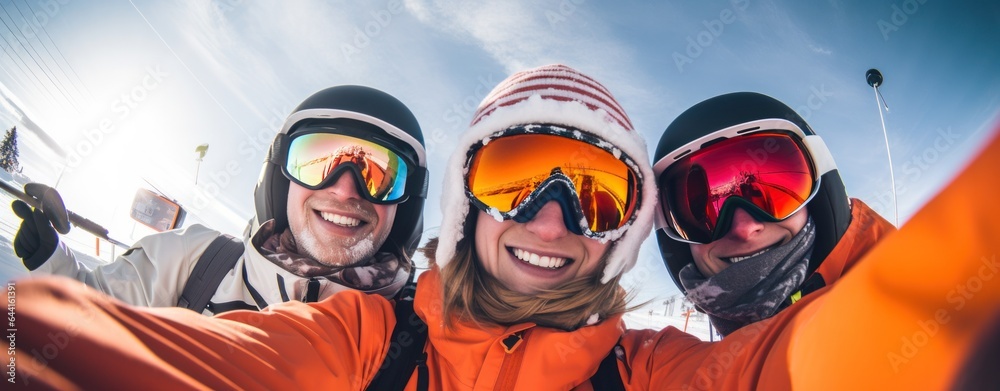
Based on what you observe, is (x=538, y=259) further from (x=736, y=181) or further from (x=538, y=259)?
(x=736, y=181)

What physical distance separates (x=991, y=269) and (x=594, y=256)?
4.76 feet

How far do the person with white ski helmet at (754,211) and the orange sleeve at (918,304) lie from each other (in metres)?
1.35

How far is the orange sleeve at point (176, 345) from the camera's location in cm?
48

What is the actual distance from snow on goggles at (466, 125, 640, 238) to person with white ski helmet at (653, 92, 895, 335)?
19.1 inches

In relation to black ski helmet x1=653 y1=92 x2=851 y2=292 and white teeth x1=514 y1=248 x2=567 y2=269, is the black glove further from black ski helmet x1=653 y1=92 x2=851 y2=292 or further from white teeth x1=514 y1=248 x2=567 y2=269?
black ski helmet x1=653 y1=92 x2=851 y2=292

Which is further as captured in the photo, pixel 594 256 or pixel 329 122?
pixel 329 122

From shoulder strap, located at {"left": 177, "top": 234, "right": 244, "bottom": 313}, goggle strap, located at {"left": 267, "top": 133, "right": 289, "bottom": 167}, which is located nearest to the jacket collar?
goggle strap, located at {"left": 267, "top": 133, "right": 289, "bottom": 167}

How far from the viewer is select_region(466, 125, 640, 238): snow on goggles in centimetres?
181

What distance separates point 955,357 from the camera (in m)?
0.46

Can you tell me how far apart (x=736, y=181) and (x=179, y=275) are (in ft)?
13.7

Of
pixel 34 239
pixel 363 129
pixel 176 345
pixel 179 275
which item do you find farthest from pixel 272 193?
pixel 176 345

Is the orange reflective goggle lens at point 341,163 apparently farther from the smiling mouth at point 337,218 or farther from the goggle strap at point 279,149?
the smiling mouth at point 337,218

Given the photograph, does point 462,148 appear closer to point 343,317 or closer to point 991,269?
point 343,317

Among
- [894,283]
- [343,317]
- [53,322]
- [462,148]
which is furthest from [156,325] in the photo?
[462,148]
